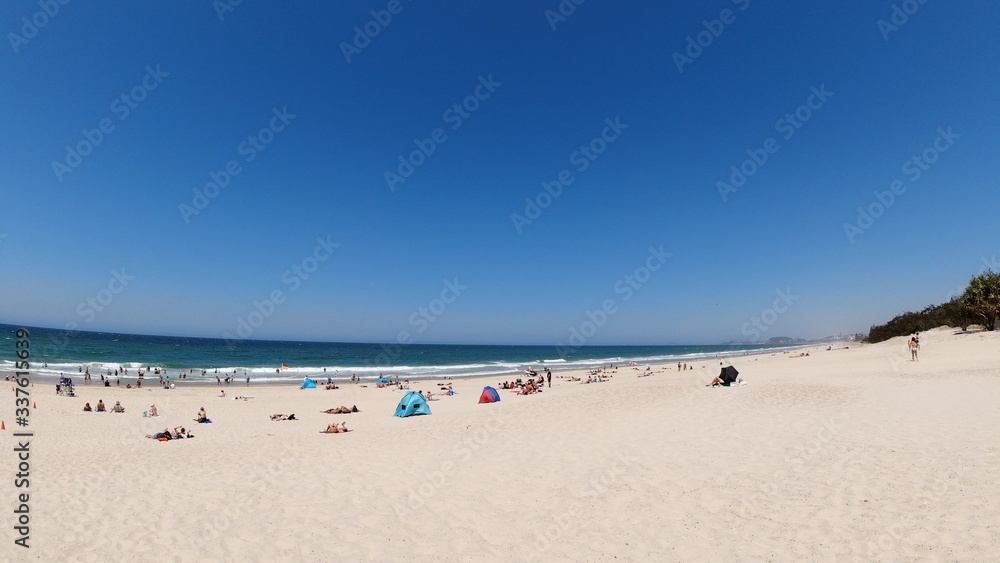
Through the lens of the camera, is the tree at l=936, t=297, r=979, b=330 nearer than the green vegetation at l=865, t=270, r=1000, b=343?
No

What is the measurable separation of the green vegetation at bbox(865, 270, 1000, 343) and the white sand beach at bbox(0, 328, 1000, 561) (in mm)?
34309

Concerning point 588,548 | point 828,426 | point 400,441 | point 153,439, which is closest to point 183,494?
point 400,441

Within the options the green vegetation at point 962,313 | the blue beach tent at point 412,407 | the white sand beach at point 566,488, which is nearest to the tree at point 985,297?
the green vegetation at point 962,313

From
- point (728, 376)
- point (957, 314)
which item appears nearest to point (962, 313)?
point (957, 314)

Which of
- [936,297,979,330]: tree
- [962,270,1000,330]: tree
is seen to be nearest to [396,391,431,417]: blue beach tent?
[962,270,1000,330]: tree

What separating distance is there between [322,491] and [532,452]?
4.81 meters

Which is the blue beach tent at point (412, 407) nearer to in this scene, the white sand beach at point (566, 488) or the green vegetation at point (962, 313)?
the white sand beach at point (566, 488)

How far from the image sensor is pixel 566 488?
8250 millimetres

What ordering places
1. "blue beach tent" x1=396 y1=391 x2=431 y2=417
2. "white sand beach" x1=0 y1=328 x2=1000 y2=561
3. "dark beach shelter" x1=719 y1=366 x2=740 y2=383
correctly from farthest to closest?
"dark beach shelter" x1=719 y1=366 x2=740 y2=383, "blue beach tent" x1=396 y1=391 x2=431 y2=417, "white sand beach" x1=0 y1=328 x2=1000 y2=561

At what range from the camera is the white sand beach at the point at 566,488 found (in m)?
6.13

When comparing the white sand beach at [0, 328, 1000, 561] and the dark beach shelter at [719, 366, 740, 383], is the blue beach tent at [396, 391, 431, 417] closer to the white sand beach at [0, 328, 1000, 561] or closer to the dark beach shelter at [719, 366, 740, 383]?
the white sand beach at [0, 328, 1000, 561]

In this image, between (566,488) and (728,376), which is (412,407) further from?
(728,376)

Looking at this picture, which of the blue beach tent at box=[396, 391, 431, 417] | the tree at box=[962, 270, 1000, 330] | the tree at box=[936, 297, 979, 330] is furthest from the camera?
the tree at box=[936, 297, 979, 330]

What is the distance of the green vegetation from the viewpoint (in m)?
38.4
